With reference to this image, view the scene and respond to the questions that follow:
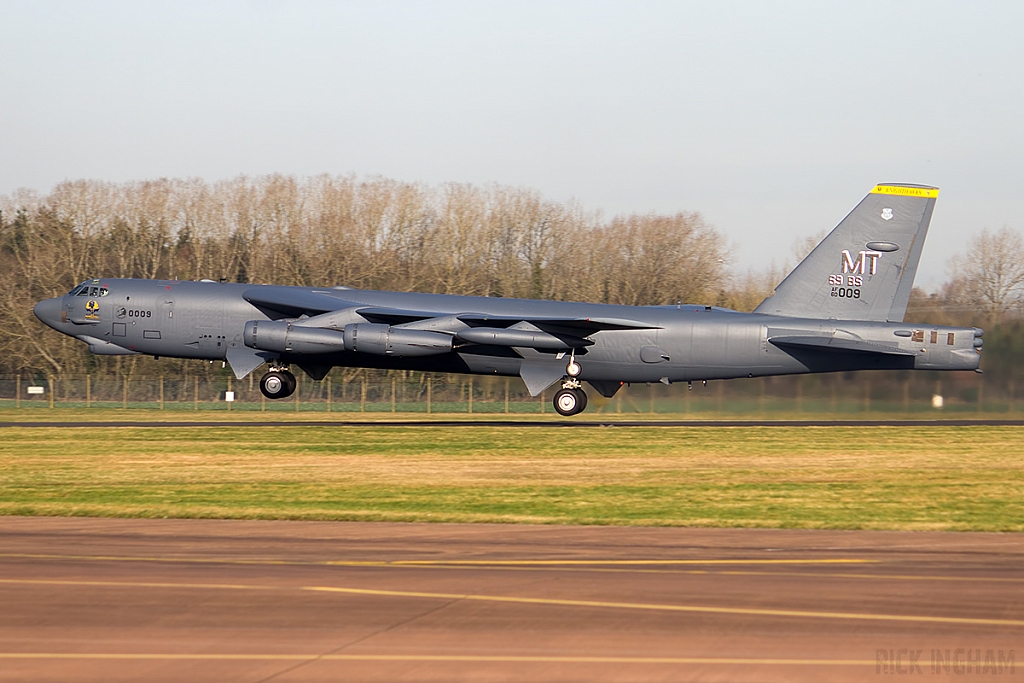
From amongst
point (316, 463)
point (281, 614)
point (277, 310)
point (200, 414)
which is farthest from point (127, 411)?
point (281, 614)

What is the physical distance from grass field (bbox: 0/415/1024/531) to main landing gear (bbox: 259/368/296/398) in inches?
48.5

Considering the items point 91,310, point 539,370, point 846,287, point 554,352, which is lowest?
point 539,370

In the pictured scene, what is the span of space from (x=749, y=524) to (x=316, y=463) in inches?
467

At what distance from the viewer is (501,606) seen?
1020 centimetres

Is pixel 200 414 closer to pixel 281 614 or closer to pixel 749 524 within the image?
pixel 749 524

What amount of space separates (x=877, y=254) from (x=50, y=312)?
1023 inches

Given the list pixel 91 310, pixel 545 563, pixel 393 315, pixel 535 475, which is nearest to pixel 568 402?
pixel 393 315

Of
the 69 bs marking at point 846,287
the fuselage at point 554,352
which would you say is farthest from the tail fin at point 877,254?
the fuselage at point 554,352

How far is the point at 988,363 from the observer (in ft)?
130

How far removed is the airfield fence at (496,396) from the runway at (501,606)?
24.9 meters

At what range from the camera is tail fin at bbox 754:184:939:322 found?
34.7m

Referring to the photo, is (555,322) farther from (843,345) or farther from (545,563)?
(545,563)

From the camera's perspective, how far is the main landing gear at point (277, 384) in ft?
112

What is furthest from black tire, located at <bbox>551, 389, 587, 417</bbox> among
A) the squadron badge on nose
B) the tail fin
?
the squadron badge on nose
